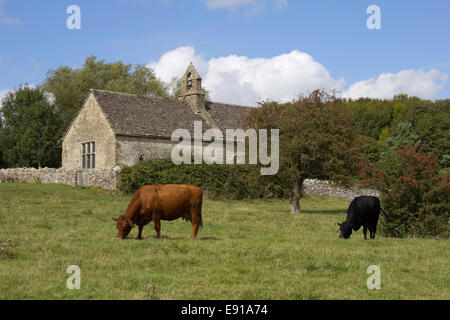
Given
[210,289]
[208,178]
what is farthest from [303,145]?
[210,289]

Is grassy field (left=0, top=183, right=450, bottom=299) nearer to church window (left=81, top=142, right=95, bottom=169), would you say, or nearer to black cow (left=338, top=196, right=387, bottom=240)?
black cow (left=338, top=196, right=387, bottom=240)

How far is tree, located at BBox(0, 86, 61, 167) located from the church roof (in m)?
16.1

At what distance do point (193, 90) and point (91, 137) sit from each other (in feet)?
36.1

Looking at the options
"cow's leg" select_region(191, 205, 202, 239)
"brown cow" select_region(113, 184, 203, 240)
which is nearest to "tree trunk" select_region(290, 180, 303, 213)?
"cow's leg" select_region(191, 205, 202, 239)

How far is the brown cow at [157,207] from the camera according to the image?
567 inches

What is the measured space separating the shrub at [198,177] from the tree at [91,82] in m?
25.9

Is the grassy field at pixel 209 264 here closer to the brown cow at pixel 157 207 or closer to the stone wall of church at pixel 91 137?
the brown cow at pixel 157 207

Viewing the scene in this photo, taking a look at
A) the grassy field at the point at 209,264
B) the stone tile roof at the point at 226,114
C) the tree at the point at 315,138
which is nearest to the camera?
the grassy field at the point at 209,264

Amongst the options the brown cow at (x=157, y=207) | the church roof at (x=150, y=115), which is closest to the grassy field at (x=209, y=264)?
the brown cow at (x=157, y=207)

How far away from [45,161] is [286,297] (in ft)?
168

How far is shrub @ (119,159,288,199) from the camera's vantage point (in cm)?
3497

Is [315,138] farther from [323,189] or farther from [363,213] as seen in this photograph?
[323,189]
